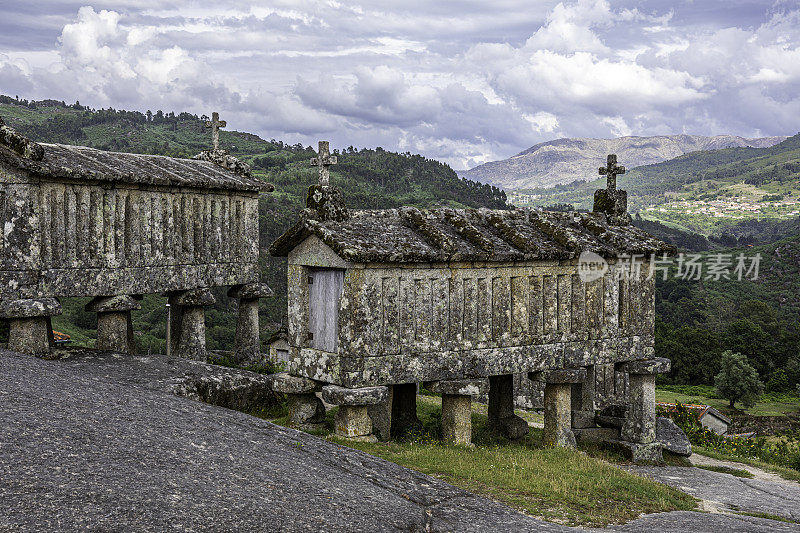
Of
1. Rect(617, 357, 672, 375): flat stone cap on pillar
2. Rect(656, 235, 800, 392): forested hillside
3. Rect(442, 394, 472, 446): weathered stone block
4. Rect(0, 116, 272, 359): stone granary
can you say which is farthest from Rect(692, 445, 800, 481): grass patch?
Rect(656, 235, 800, 392): forested hillside

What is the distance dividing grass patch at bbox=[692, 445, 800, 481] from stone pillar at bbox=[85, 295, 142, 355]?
15452 mm

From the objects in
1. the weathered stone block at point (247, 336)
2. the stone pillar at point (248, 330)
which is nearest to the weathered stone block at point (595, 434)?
the stone pillar at point (248, 330)

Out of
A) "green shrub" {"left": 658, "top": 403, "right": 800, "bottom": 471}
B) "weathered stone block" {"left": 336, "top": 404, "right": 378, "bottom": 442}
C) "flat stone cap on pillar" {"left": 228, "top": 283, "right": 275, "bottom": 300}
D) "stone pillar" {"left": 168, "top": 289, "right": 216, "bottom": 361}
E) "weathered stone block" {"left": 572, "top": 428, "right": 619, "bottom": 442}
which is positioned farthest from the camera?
"green shrub" {"left": 658, "top": 403, "right": 800, "bottom": 471}

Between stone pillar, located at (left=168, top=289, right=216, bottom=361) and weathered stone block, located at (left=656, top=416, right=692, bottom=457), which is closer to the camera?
weathered stone block, located at (left=656, top=416, right=692, bottom=457)

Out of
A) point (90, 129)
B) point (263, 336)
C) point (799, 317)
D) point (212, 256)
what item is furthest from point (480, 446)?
point (90, 129)

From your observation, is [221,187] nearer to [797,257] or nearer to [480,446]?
[480,446]

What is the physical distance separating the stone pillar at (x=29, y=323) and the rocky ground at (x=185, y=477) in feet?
8.21

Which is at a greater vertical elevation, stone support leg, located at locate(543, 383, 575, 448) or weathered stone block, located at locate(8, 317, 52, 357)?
weathered stone block, located at locate(8, 317, 52, 357)

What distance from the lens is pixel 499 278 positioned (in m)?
14.9

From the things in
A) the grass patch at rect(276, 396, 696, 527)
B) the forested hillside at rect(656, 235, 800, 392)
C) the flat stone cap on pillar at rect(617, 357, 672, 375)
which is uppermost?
the flat stone cap on pillar at rect(617, 357, 672, 375)

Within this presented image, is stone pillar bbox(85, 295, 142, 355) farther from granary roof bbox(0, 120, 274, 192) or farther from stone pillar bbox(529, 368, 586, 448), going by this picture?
stone pillar bbox(529, 368, 586, 448)

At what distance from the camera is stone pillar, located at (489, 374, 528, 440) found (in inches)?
669

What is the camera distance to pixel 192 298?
753 inches

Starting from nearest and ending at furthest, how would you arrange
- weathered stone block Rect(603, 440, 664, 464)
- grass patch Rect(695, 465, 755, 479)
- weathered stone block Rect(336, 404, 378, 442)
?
weathered stone block Rect(336, 404, 378, 442) → weathered stone block Rect(603, 440, 664, 464) → grass patch Rect(695, 465, 755, 479)
